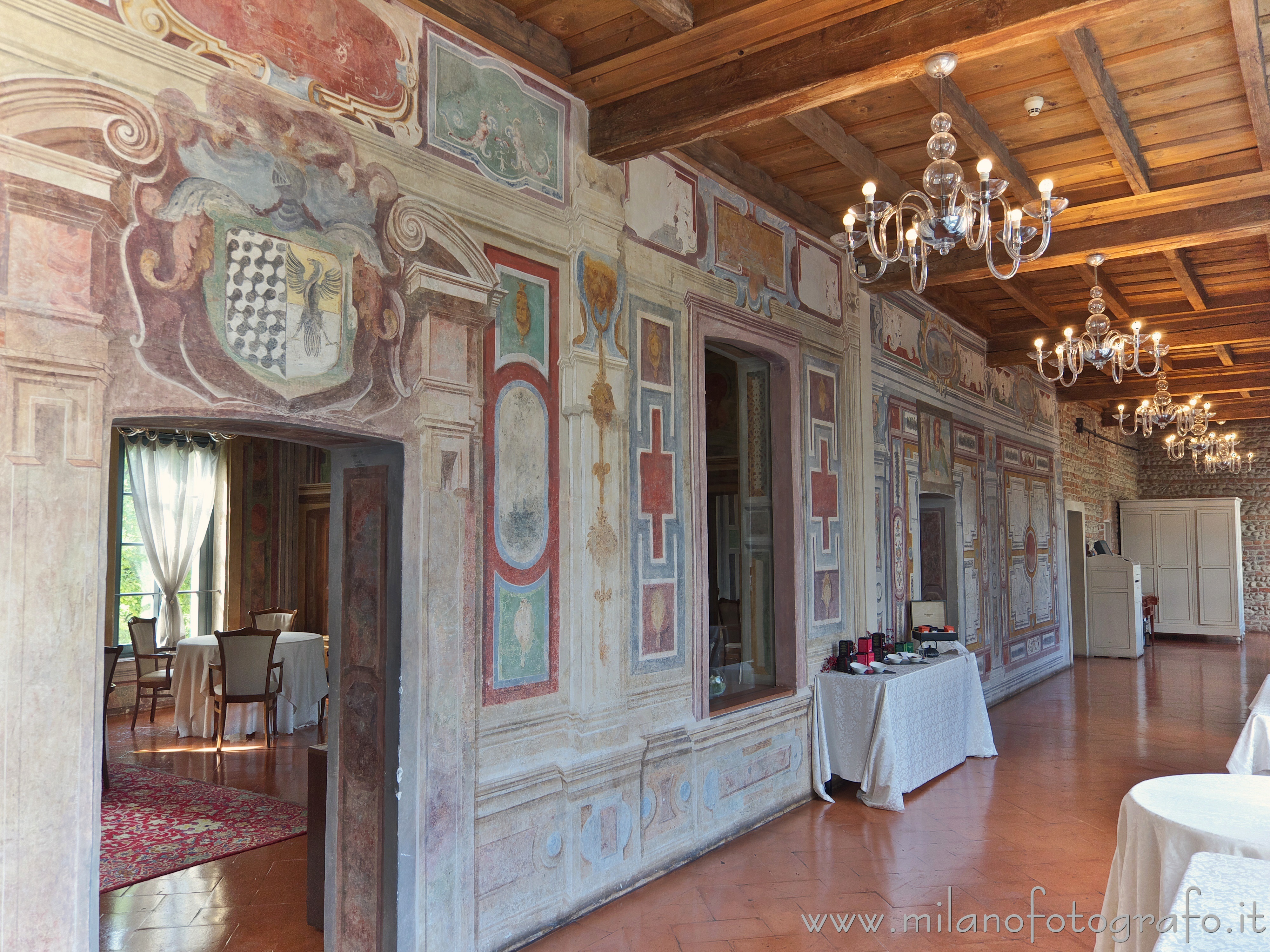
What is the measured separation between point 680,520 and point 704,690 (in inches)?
38.1

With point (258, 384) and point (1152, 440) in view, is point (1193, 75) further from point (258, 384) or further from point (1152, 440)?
point (1152, 440)

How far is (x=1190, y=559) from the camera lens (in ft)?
52.5

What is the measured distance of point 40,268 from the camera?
2404 millimetres

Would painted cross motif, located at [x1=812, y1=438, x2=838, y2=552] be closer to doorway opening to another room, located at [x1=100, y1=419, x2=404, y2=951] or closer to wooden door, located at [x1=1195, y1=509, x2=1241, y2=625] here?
doorway opening to another room, located at [x1=100, y1=419, x2=404, y2=951]

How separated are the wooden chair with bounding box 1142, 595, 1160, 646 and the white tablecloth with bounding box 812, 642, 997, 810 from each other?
11463 millimetres

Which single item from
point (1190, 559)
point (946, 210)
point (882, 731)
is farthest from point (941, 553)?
point (1190, 559)

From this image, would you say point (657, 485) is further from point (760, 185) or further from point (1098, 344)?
point (1098, 344)

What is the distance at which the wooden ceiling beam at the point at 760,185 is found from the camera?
201 inches

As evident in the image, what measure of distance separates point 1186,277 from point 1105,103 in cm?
356

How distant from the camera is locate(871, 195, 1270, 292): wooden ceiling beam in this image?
551 cm

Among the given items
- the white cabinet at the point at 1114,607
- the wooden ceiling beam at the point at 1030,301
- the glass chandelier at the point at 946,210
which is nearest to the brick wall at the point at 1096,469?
the white cabinet at the point at 1114,607

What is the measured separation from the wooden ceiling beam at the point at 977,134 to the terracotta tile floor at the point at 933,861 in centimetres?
Result: 360

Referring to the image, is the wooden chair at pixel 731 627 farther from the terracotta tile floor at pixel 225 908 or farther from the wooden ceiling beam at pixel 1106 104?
the wooden ceiling beam at pixel 1106 104

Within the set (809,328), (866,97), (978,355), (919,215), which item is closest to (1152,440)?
(978,355)
